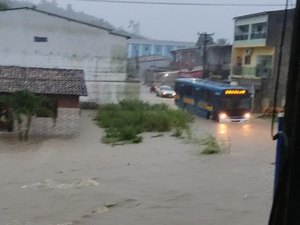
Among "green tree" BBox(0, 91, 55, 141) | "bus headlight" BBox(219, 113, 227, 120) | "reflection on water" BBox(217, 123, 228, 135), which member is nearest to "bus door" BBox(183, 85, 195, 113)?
"bus headlight" BBox(219, 113, 227, 120)

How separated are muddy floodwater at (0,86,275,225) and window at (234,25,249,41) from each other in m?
20.0

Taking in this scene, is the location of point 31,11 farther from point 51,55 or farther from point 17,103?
point 17,103

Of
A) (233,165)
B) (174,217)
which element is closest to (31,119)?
(233,165)

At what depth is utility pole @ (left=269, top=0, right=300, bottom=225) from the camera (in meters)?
2.69

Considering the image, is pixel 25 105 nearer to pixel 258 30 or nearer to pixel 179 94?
pixel 179 94

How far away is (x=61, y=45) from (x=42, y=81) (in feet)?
36.9

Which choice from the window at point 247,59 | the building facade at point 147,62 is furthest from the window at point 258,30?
the building facade at point 147,62

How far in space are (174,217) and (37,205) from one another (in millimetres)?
3391

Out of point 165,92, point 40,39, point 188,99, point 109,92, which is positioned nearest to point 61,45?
point 40,39

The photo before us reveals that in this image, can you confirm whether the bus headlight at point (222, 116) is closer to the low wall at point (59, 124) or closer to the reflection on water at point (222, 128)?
the reflection on water at point (222, 128)

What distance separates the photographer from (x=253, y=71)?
134 feet

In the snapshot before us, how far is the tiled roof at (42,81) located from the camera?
84.7ft

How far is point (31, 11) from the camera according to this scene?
37.0m

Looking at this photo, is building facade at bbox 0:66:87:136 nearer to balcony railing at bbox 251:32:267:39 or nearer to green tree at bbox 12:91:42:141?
green tree at bbox 12:91:42:141
